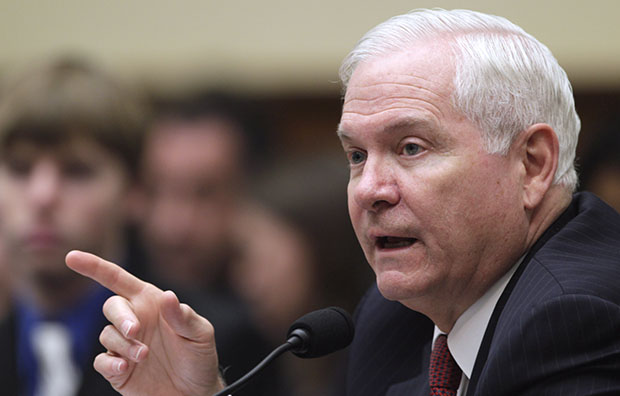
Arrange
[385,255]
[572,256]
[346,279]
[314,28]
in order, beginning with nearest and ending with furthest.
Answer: [572,256] < [385,255] < [346,279] < [314,28]

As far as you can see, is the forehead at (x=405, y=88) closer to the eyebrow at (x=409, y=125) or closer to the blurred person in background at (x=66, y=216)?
the eyebrow at (x=409, y=125)

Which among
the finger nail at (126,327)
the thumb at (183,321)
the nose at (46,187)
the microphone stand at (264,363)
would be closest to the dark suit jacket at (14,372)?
the nose at (46,187)

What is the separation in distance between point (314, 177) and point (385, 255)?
5.94ft

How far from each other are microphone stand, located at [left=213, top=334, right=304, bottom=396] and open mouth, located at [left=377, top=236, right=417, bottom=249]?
9.7 inches

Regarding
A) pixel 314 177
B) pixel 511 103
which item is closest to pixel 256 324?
pixel 314 177

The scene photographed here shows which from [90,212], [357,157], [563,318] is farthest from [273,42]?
[563,318]

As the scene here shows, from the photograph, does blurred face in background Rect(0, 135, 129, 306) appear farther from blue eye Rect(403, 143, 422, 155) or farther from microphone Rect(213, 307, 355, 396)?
blue eye Rect(403, 143, 422, 155)

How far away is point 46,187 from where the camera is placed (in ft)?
9.72

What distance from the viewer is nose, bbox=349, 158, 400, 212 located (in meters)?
1.77

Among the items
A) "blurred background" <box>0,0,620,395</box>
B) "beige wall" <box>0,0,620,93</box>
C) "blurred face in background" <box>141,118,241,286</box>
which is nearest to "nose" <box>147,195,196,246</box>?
"blurred face in background" <box>141,118,241,286</box>

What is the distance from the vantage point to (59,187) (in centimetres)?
297

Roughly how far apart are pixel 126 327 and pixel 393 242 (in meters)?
0.55

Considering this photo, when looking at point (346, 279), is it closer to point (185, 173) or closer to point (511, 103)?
point (185, 173)

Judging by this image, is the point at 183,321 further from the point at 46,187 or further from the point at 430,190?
the point at 46,187
